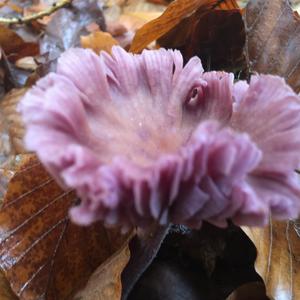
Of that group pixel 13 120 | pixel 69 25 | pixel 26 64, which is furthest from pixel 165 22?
pixel 69 25

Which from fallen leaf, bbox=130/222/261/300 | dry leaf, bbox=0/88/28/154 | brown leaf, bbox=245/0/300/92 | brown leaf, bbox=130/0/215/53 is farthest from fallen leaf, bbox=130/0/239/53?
fallen leaf, bbox=130/222/261/300

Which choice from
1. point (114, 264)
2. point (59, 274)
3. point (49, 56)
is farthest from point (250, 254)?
point (49, 56)

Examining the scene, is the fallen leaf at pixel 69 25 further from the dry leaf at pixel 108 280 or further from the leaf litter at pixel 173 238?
the dry leaf at pixel 108 280

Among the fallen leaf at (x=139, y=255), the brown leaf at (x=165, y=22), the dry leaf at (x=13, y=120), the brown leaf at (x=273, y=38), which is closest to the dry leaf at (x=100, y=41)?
the brown leaf at (x=165, y=22)

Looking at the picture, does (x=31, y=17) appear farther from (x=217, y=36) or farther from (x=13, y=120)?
(x=217, y=36)

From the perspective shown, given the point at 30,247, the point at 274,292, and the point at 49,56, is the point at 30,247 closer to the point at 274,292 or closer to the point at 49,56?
the point at 274,292

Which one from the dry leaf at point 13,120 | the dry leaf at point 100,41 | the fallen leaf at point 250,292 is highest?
the fallen leaf at point 250,292
